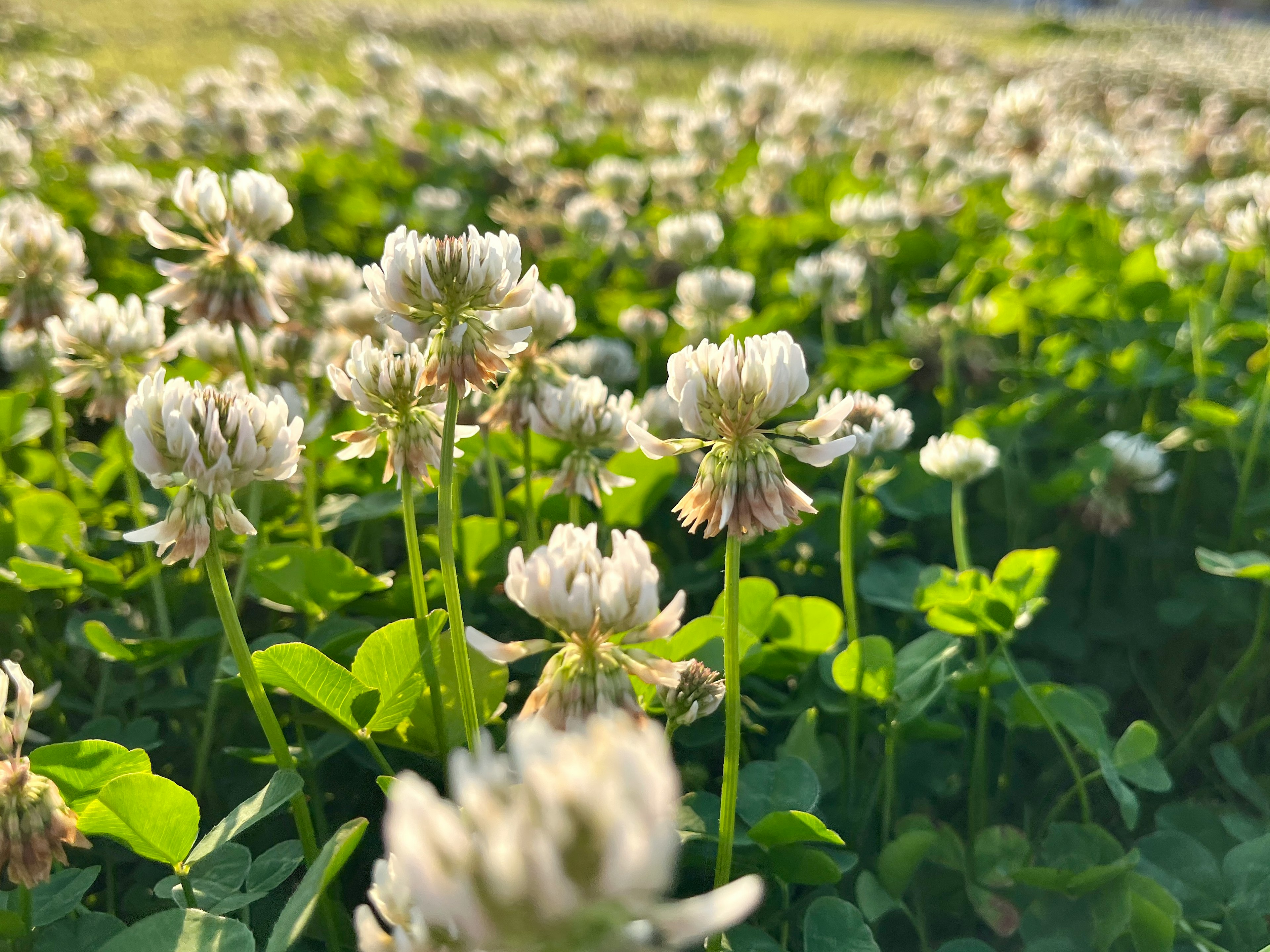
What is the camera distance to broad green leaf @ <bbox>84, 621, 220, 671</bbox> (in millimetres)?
1354

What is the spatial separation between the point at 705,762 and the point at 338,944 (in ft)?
1.93

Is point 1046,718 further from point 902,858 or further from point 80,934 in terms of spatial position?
point 80,934

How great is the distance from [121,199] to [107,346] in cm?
165

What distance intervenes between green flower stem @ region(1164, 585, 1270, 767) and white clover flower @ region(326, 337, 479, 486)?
52.5 inches

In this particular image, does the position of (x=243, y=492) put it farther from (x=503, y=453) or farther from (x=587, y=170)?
(x=587, y=170)

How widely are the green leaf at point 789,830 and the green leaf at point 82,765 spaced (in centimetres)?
64

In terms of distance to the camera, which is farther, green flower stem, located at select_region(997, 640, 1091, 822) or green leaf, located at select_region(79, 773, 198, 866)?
green flower stem, located at select_region(997, 640, 1091, 822)

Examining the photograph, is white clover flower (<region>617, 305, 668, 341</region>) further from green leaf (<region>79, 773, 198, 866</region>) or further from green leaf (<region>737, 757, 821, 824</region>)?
green leaf (<region>79, 773, 198, 866</region>)

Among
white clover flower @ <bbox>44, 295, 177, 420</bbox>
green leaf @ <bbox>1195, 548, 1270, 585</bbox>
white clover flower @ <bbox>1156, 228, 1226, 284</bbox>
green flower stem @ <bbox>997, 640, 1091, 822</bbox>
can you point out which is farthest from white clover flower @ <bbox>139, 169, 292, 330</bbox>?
white clover flower @ <bbox>1156, 228, 1226, 284</bbox>

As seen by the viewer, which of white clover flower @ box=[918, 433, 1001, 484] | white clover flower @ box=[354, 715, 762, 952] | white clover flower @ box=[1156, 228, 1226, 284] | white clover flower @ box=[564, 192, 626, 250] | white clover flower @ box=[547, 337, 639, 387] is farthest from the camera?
white clover flower @ box=[564, 192, 626, 250]

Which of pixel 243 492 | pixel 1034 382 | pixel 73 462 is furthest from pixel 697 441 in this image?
pixel 1034 382

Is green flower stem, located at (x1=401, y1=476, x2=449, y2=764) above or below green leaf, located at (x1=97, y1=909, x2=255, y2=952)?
above

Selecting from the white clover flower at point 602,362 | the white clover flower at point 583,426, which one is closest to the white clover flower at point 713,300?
the white clover flower at point 602,362

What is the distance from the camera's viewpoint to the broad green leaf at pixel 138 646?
1.35 m
